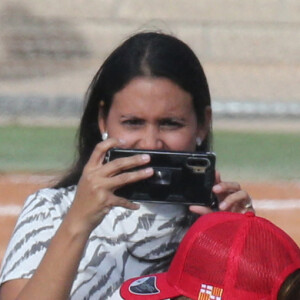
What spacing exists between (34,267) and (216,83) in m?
7.36

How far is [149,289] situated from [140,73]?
0.82 meters

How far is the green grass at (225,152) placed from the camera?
751 cm

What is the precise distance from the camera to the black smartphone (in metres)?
2.98

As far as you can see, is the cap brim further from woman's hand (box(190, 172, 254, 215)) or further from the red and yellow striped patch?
woman's hand (box(190, 172, 254, 215))

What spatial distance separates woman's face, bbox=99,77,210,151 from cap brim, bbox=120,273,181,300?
52 centimetres

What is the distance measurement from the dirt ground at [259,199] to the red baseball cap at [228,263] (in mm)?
3577

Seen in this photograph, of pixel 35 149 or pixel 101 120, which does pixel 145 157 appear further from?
pixel 35 149

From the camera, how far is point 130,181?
9.36 ft

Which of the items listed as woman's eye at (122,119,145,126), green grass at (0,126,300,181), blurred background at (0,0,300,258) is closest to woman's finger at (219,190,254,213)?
woman's eye at (122,119,145,126)

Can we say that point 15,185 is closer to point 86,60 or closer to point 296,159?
point 296,159

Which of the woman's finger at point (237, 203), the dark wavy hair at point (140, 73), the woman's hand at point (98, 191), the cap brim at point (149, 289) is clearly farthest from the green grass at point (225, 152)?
the cap brim at point (149, 289)

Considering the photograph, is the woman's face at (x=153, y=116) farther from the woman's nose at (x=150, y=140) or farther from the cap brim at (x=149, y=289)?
the cap brim at (x=149, y=289)

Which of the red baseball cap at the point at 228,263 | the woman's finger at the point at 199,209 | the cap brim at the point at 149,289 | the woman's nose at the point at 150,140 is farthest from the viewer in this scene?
the woman's nose at the point at 150,140

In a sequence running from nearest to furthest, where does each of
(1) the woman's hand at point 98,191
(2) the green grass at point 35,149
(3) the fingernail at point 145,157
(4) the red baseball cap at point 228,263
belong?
(4) the red baseball cap at point 228,263, (1) the woman's hand at point 98,191, (3) the fingernail at point 145,157, (2) the green grass at point 35,149
